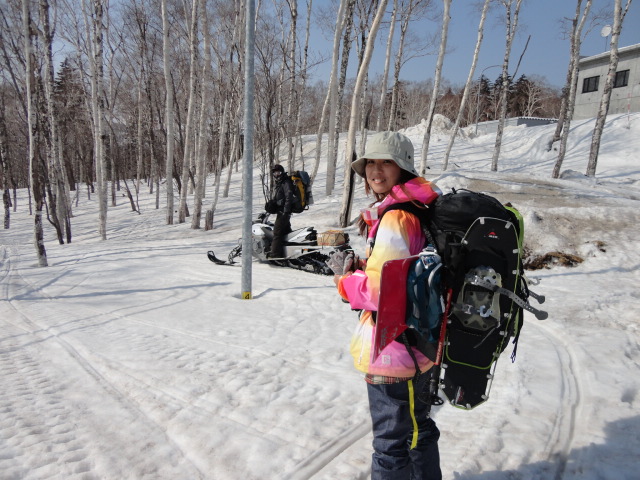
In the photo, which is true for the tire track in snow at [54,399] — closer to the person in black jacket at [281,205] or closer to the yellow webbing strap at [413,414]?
the yellow webbing strap at [413,414]

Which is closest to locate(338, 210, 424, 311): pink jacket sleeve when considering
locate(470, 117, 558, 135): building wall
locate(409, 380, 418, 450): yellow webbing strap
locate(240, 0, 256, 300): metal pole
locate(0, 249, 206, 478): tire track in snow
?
locate(409, 380, 418, 450): yellow webbing strap

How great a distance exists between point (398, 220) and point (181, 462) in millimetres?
1835

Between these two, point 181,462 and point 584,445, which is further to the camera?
point 584,445

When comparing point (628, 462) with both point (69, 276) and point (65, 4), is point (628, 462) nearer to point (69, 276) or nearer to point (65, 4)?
point (69, 276)

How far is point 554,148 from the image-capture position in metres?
23.1

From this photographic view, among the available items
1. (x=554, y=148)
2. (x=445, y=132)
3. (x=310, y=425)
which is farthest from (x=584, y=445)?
(x=445, y=132)

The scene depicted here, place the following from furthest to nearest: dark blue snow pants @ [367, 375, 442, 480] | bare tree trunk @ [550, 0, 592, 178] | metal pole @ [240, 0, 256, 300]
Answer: bare tree trunk @ [550, 0, 592, 178], metal pole @ [240, 0, 256, 300], dark blue snow pants @ [367, 375, 442, 480]

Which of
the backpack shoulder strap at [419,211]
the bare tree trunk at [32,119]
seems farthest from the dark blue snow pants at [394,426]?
the bare tree trunk at [32,119]

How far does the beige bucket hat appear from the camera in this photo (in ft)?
5.28

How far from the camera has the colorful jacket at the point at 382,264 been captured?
147cm

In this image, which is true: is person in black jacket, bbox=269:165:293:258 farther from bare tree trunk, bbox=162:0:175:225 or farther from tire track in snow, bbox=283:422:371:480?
bare tree trunk, bbox=162:0:175:225

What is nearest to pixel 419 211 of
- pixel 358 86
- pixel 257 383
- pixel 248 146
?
pixel 257 383

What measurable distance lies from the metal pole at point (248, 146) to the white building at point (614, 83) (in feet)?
94.7

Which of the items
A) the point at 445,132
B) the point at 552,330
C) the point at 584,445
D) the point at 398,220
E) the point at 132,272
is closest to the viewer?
the point at 398,220
